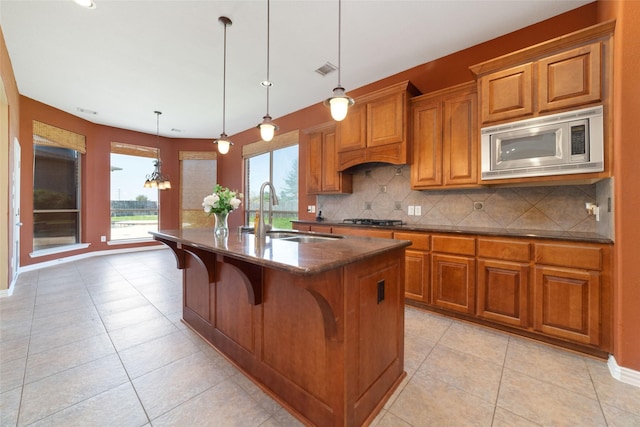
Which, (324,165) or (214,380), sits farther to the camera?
(324,165)

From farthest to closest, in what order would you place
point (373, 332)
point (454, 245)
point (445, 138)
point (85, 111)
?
point (85, 111), point (445, 138), point (454, 245), point (373, 332)

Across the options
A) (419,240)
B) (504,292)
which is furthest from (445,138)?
(504,292)

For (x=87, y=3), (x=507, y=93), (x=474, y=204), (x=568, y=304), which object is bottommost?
(x=568, y=304)

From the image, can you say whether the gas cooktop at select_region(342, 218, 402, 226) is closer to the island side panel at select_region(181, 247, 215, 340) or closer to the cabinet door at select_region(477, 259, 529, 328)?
the cabinet door at select_region(477, 259, 529, 328)

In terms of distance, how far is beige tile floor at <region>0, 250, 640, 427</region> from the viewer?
1436mm

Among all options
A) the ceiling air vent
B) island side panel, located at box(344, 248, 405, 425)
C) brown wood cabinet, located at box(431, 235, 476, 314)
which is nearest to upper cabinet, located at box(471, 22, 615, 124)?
brown wood cabinet, located at box(431, 235, 476, 314)

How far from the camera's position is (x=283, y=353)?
1.56 meters

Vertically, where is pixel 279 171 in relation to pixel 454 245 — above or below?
above

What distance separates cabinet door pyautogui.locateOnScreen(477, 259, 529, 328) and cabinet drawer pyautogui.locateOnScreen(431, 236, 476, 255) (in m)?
0.15

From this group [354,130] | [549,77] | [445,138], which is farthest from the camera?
[354,130]

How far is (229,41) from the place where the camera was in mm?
2906

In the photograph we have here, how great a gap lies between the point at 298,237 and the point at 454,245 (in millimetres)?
1584

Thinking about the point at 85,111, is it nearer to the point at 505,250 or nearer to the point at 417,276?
the point at 417,276

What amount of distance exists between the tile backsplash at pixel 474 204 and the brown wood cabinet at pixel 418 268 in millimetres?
583
